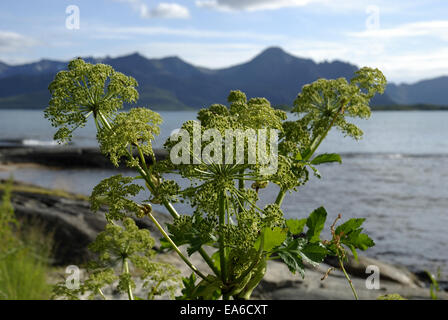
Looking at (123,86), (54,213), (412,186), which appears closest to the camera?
(123,86)

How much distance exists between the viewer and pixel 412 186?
37.0 meters

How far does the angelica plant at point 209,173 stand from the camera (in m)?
1.69

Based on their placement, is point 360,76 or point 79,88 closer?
point 79,88

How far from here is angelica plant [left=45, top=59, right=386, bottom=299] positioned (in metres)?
1.69

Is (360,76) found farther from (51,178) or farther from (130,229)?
(51,178)

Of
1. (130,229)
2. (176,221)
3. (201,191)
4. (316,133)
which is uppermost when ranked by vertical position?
(316,133)

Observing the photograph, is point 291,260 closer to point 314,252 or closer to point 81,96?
point 314,252

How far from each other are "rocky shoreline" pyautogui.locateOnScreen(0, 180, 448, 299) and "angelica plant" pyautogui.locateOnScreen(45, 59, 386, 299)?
22.2ft

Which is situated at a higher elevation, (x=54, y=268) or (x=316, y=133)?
(x=316, y=133)

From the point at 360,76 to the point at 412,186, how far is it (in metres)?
37.5
